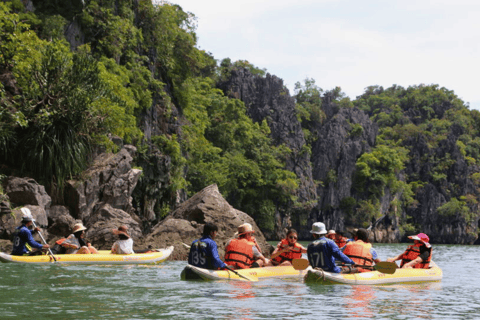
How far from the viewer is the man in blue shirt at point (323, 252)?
36.2 feet

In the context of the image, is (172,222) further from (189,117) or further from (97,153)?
(189,117)

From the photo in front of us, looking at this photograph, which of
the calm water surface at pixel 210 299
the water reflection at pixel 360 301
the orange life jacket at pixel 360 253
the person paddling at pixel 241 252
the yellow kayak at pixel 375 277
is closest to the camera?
the calm water surface at pixel 210 299

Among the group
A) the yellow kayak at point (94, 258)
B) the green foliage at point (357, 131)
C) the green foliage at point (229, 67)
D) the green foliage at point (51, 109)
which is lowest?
the yellow kayak at point (94, 258)

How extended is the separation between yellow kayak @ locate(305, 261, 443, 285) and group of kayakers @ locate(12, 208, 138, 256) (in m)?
6.80

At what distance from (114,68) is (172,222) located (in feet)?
32.4

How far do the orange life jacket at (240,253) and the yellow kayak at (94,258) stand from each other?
494cm

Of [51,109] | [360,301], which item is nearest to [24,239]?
[51,109]

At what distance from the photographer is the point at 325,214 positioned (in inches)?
2472

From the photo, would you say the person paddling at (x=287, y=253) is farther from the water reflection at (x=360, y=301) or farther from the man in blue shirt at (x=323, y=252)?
the water reflection at (x=360, y=301)

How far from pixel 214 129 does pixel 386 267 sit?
41783 mm

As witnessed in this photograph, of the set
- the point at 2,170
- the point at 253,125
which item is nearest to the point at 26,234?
the point at 2,170

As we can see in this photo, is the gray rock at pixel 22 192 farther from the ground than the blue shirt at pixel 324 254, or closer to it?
farther from the ground

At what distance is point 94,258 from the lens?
15.6m

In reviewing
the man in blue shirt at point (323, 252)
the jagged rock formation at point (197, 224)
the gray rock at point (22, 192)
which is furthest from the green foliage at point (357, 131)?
the man in blue shirt at point (323, 252)
